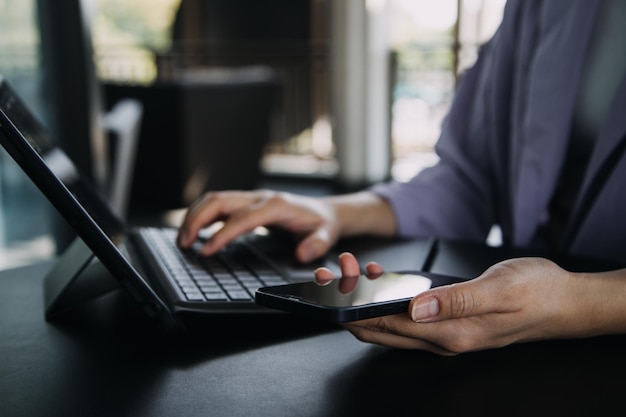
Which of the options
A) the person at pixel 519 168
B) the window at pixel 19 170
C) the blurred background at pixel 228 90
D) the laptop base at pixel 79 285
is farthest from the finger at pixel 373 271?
the window at pixel 19 170

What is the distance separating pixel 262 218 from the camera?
30.1 inches

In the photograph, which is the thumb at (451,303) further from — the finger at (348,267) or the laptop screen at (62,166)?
the laptop screen at (62,166)

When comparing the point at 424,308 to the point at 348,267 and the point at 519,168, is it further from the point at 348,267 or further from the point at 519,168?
the point at 519,168

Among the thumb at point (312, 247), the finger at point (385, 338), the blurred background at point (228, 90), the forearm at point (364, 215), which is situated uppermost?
the finger at point (385, 338)

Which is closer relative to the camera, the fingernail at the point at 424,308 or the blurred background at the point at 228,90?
the fingernail at the point at 424,308

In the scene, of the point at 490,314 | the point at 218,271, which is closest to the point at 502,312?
the point at 490,314

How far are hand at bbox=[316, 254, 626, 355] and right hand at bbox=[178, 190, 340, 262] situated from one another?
210 mm

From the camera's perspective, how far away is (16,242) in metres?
2.42

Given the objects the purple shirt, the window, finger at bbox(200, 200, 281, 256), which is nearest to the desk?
finger at bbox(200, 200, 281, 256)

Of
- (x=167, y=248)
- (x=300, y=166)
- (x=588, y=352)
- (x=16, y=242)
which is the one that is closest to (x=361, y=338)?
(x=588, y=352)

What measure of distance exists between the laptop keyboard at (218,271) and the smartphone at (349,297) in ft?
0.28

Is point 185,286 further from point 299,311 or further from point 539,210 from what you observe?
point 539,210

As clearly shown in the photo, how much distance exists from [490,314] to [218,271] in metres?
0.27

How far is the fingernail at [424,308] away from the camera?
1.49 ft
